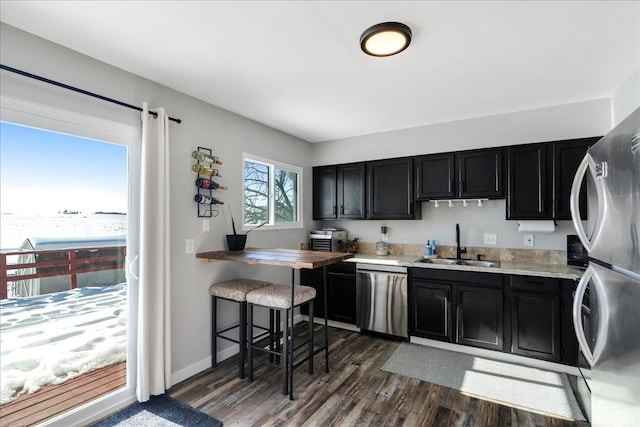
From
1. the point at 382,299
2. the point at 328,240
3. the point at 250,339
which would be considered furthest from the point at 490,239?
the point at 250,339

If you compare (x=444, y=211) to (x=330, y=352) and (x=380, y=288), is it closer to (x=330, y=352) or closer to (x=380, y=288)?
(x=380, y=288)

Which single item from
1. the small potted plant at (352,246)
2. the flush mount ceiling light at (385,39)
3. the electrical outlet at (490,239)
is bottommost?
the small potted plant at (352,246)

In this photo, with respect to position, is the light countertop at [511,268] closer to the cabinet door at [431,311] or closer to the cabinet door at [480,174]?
the cabinet door at [431,311]

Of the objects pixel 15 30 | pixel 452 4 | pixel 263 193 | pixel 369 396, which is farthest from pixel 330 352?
pixel 15 30

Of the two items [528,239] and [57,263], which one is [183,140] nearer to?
[57,263]

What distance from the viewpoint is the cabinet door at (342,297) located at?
152 inches

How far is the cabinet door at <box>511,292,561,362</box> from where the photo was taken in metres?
2.83

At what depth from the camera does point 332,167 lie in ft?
14.6

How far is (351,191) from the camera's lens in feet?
14.0

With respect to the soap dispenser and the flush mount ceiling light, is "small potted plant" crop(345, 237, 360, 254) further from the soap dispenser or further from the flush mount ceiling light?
the flush mount ceiling light

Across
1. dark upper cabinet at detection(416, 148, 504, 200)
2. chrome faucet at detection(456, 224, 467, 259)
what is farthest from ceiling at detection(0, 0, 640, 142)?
chrome faucet at detection(456, 224, 467, 259)

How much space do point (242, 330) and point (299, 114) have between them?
227 cm

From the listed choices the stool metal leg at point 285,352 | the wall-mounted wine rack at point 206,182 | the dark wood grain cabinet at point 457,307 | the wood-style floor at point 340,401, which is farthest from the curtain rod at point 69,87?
the dark wood grain cabinet at point 457,307

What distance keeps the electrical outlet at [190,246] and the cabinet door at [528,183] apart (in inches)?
125
